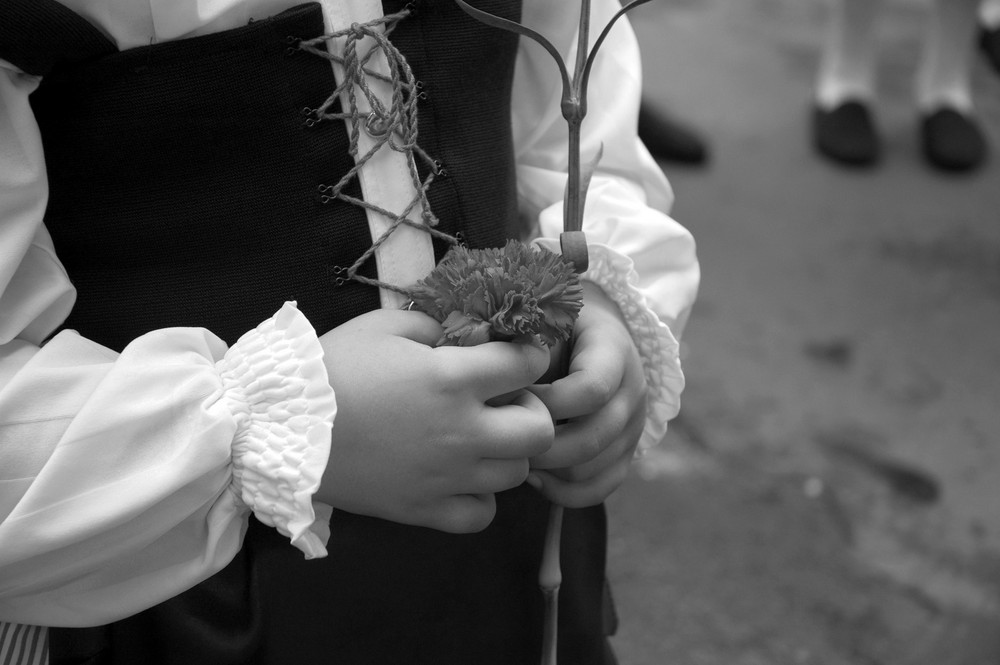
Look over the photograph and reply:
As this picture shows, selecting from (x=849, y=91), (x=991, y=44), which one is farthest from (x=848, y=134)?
(x=991, y=44)

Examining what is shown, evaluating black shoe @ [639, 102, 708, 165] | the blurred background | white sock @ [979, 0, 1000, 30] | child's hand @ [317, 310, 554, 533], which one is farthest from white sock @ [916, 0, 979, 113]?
child's hand @ [317, 310, 554, 533]

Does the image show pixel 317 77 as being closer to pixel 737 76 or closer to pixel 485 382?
pixel 485 382

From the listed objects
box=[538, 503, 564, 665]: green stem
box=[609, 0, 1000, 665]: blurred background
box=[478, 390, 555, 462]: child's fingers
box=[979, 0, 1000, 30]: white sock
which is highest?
box=[478, 390, 555, 462]: child's fingers

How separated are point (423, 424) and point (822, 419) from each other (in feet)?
5.64

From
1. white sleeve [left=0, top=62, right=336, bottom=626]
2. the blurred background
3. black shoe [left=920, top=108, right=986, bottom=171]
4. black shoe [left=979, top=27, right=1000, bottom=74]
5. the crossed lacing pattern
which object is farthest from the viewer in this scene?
black shoe [left=979, top=27, right=1000, bottom=74]

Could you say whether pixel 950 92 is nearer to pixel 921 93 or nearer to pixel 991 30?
pixel 921 93

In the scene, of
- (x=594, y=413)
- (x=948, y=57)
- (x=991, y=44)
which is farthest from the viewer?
(x=991, y=44)

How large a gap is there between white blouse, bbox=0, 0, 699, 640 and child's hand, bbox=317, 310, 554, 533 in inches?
1.0

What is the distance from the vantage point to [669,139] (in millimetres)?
3127

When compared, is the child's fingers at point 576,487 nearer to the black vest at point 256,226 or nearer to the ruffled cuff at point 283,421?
the black vest at point 256,226

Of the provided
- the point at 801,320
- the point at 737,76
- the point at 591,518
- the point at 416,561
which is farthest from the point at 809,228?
the point at 416,561

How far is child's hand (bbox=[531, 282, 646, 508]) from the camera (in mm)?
716

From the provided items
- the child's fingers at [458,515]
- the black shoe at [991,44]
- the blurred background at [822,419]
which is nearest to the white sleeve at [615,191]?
the child's fingers at [458,515]

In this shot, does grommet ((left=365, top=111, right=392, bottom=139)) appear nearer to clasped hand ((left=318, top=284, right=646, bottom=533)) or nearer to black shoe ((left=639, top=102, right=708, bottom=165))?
clasped hand ((left=318, top=284, right=646, bottom=533))
